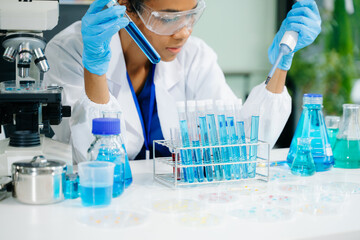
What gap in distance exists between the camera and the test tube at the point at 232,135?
4.42ft

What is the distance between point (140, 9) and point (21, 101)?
711 millimetres

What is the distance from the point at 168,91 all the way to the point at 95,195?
43.9 inches

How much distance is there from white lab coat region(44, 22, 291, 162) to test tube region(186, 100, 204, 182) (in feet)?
1.25

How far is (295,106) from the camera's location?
470 centimetres

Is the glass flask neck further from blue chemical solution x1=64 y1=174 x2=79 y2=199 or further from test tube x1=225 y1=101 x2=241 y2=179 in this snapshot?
blue chemical solution x1=64 y1=174 x2=79 y2=199

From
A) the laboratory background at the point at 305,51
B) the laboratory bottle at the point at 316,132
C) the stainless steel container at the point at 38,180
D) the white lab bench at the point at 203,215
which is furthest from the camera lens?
the laboratory background at the point at 305,51

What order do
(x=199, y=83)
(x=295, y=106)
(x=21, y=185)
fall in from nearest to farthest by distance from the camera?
(x=21, y=185)
(x=199, y=83)
(x=295, y=106)

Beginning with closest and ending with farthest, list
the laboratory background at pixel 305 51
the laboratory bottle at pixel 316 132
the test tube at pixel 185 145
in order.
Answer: the test tube at pixel 185 145
the laboratory bottle at pixel 316 132
the laboratory background at pixel 305 51

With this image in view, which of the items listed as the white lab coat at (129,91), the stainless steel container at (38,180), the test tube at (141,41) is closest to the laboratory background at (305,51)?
the white lab coat at (129,91)

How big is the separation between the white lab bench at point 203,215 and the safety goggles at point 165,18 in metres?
0.69

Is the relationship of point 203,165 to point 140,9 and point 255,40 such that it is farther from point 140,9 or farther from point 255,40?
point 255,40

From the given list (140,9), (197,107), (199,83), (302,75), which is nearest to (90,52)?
(140,9)

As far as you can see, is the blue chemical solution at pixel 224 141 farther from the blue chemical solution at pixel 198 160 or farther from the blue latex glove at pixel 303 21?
the blue latex glove at pixel 303 21

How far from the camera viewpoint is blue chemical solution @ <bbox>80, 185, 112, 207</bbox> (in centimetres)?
112
